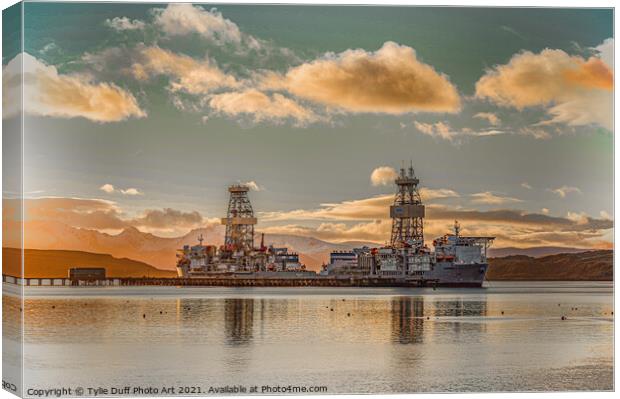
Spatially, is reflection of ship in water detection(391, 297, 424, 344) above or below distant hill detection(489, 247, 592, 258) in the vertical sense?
below

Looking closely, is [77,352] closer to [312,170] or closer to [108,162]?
[108,162]

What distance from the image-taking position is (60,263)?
77.5ft

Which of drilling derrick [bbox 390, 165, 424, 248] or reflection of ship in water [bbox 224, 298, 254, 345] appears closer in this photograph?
reflection of ship in water [bbox 224, 298, 254, 345]

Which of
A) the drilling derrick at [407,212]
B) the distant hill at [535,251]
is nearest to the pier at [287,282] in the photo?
the drilling derrick at [407,212]

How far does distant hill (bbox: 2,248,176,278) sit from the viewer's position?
1622 centimetres

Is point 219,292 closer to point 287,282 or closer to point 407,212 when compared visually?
point 287,282

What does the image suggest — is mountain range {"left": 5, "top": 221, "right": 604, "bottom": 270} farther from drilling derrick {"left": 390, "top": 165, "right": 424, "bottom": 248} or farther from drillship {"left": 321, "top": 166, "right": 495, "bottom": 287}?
drillship {"left": 321, "top": 166, "right": 495, "bottom": 287}

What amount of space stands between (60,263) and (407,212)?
1449cm

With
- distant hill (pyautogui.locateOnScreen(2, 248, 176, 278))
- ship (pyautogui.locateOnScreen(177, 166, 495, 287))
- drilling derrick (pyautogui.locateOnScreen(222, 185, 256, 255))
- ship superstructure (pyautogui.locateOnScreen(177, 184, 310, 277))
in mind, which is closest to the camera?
distant hill (pyautogui.locateOnScreen(2, 248, 176, 278))

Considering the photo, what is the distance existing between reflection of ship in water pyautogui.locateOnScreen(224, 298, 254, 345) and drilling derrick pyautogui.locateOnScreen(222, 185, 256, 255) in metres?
2.57

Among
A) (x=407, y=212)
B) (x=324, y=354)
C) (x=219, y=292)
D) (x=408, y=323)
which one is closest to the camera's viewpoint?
(x=324, y=354)

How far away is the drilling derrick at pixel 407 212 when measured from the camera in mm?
24597

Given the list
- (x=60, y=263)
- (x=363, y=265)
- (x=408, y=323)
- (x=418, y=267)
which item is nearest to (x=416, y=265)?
(x=418, y=267)

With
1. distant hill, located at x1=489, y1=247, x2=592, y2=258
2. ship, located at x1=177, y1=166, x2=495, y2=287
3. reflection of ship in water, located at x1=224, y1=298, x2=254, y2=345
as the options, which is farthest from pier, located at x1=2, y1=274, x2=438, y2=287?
distant hill, located at x1=489, y1=247, x2=592, y2=258
